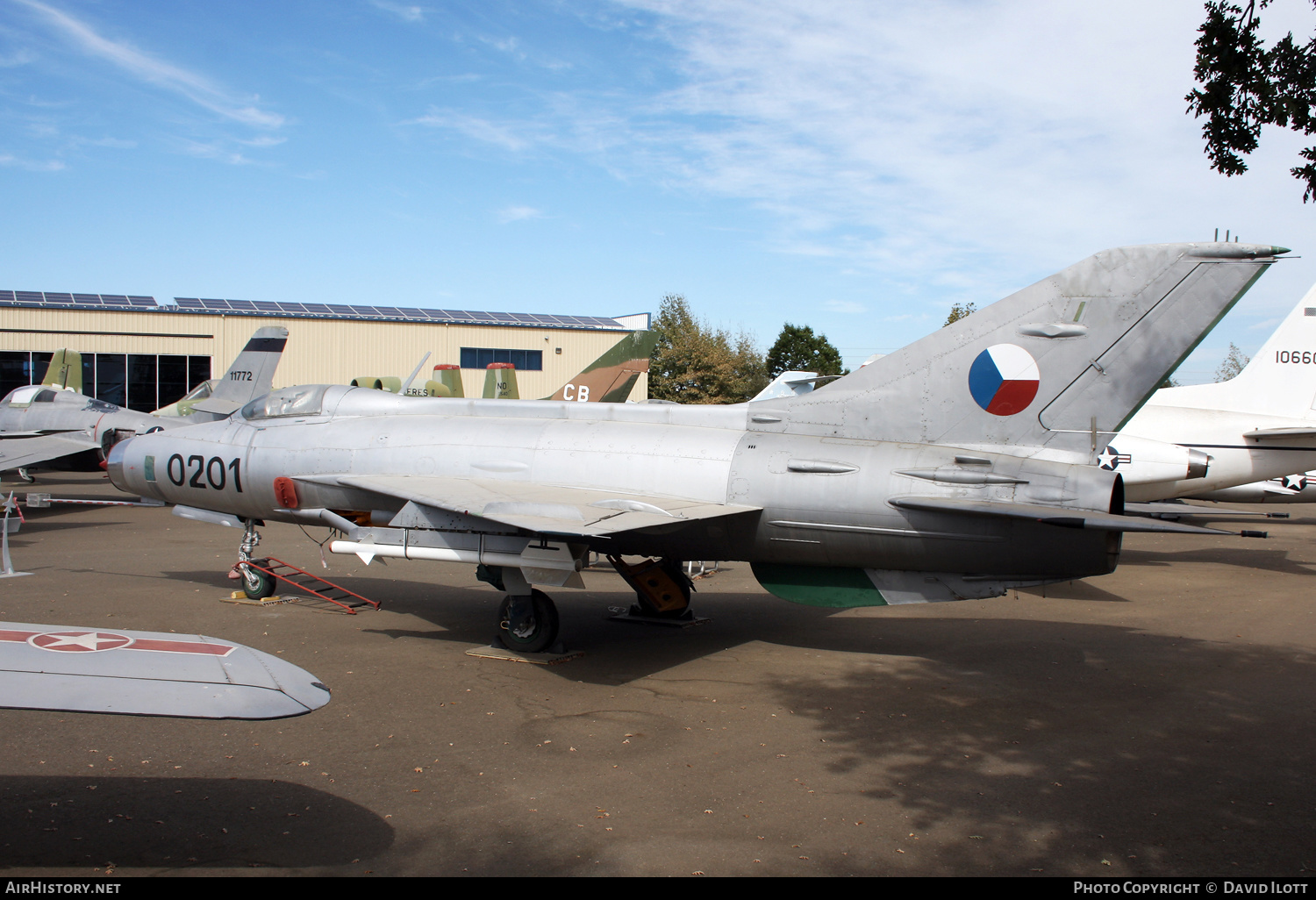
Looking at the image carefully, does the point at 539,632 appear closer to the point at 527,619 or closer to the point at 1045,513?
the point at 527,619

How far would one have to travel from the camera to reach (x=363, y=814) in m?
5.29

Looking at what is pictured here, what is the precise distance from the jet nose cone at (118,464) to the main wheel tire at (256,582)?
2.22 meters

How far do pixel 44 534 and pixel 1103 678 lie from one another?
64.7 ft

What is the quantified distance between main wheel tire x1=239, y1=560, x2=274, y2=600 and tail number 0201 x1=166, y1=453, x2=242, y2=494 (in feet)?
3.84

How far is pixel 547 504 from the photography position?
8141mm

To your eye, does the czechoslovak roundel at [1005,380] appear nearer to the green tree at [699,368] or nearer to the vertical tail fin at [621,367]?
the vertical tail fin at [621,367]

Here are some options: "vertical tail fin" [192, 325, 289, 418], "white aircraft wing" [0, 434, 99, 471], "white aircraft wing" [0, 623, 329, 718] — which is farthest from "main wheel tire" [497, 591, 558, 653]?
"vertical tail fin" [192, 325, 289, 418]

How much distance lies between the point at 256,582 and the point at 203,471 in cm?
165

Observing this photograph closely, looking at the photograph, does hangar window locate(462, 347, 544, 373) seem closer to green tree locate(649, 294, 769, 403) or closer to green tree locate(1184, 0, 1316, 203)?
green tree locate(649, 294, 769, 403)

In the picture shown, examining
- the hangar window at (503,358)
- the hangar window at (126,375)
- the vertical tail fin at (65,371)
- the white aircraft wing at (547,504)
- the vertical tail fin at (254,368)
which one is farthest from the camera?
the hangar window at (503,358)

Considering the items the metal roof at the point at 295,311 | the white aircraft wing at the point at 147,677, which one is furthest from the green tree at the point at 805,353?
the white aircraft wing at the point at 147,677

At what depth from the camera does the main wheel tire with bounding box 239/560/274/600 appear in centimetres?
1149

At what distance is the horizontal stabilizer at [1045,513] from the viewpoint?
686cm

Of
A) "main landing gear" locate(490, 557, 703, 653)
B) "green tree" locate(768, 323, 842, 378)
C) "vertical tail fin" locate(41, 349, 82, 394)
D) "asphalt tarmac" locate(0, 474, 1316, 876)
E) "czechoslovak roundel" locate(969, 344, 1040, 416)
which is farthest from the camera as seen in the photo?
"green tree" locate(768, 323, 842, 378)
